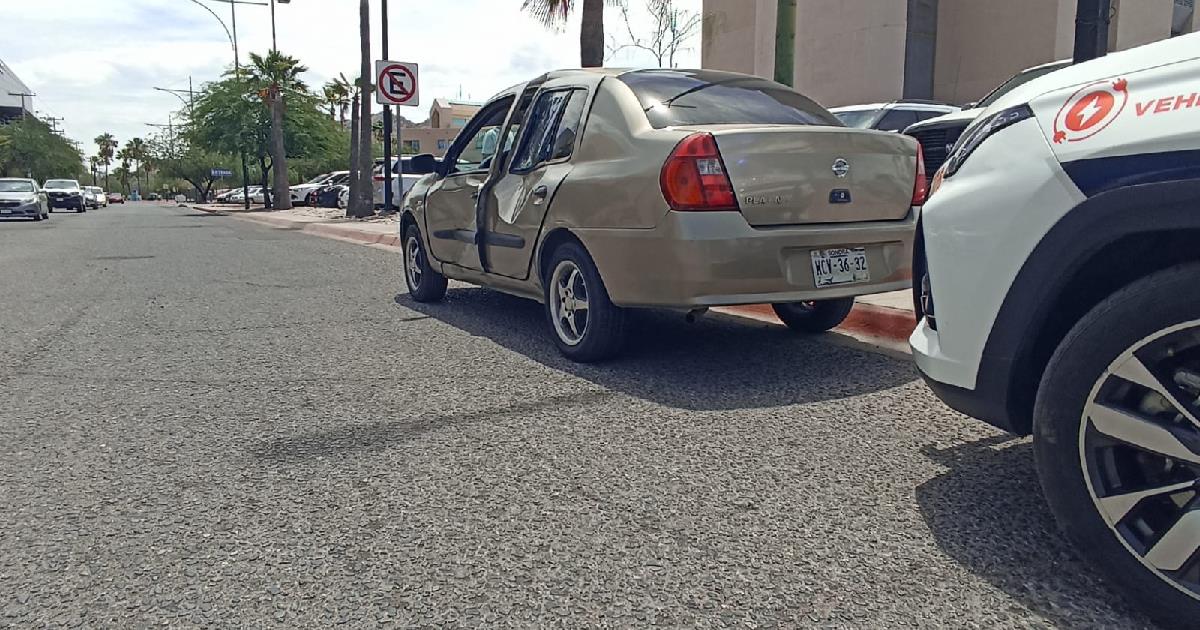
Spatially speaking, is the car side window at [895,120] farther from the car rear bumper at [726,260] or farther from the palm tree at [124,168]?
the palm tree at [124,168]

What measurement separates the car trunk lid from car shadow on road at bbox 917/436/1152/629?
1.33 metres

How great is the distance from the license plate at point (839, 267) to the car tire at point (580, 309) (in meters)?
0.99

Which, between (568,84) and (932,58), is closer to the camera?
(568,84)

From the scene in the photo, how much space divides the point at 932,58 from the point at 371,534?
23.8 meters

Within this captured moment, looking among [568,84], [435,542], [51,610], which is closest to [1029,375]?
[435,542]

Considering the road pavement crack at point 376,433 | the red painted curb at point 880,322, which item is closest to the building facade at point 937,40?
the red painted curb at point 880,322

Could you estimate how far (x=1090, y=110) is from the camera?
2.03 meters

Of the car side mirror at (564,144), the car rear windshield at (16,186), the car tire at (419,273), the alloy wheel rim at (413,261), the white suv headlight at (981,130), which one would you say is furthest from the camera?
the car rear windshield at (16,186)

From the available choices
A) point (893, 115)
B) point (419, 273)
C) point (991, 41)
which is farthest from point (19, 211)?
point (991, 41)

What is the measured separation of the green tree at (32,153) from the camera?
71.8 meters

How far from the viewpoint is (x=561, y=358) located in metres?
4.75

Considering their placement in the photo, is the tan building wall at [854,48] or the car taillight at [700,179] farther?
the tan building wall at [854,48]

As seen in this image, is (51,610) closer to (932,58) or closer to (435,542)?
(435,542)

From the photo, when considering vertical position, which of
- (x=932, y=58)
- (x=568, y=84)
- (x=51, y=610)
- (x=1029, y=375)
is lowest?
(x=51, y=610)
